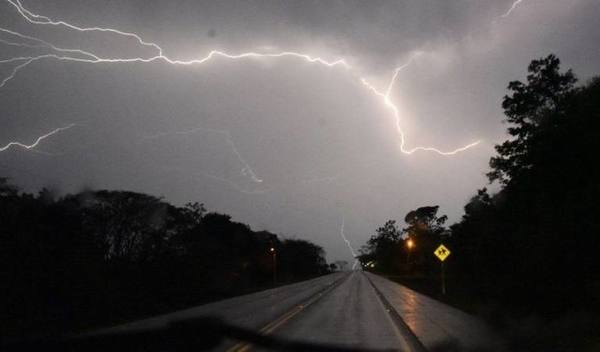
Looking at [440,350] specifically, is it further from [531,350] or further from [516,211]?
[516,211]

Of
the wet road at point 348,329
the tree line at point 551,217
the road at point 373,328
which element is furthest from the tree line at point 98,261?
the tree line at point 551,217

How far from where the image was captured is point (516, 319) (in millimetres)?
19859

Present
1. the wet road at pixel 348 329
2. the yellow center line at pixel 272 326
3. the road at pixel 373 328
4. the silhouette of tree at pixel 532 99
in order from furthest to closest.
A: the silhouette of tree at pixel 532 99, the wet road at pixel 348 329, the road at pixel 373 328, the yellow center line at pixel 272 326

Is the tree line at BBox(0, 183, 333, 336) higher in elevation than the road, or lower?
higher

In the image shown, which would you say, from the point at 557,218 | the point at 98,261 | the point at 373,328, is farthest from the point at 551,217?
the point at 98,261

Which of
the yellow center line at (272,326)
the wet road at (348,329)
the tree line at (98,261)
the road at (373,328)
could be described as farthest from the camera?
the tree line at (98,261)

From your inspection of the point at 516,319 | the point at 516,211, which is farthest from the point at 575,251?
the point at 516,211

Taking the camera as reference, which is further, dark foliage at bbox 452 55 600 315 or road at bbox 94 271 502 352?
dark foliage at bbox 452 55 600 315

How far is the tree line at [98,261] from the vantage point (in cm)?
2336

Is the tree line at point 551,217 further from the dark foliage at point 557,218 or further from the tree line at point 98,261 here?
the tree line at point 98,261

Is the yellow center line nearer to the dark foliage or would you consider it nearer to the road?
the road

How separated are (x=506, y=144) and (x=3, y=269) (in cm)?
3310

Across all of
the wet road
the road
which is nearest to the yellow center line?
the road

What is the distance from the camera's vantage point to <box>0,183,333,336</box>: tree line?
23359 millimetres
